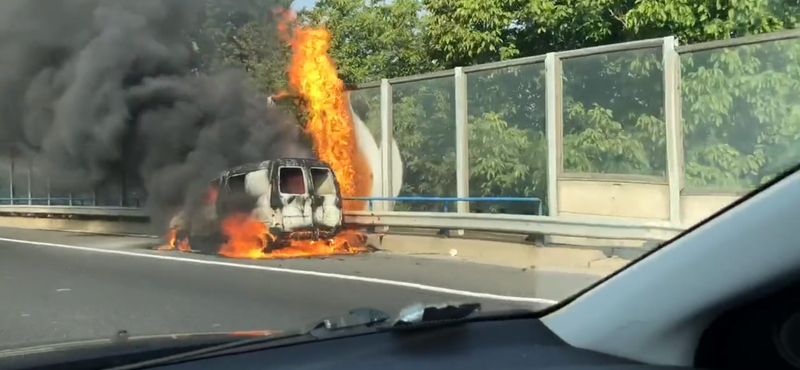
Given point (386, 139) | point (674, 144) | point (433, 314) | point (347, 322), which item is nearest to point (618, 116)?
point (674, 144)

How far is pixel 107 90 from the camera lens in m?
19.3

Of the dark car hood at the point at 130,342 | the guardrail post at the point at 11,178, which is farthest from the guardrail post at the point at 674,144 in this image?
the guardrail post at the point at 11,178

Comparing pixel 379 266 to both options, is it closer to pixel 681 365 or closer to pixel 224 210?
pixel 224 210

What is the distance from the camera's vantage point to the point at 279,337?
268cm

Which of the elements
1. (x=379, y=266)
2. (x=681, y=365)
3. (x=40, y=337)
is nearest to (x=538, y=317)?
(x=681, y=365)

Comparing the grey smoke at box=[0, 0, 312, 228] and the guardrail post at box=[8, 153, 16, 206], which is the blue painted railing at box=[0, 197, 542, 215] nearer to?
the guardrail post at box=[8, 153, 16, 206]

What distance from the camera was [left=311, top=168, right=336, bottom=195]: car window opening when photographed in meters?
12.4

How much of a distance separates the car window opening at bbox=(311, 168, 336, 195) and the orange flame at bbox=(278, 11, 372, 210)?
449 mm

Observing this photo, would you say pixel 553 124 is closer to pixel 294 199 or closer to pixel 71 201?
pixel 294 199

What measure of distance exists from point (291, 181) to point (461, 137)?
289 centimetres

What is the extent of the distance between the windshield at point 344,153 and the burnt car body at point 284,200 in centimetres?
4

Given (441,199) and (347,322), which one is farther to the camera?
(441,199)

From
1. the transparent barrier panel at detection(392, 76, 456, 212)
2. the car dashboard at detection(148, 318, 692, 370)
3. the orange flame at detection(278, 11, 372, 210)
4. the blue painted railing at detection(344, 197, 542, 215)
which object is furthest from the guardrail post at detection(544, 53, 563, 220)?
the car dashboard at detection(148, 318, 692, 370)

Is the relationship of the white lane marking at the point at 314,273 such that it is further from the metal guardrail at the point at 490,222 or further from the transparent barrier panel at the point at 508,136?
the transparent barrier panel at the point at 508,136
